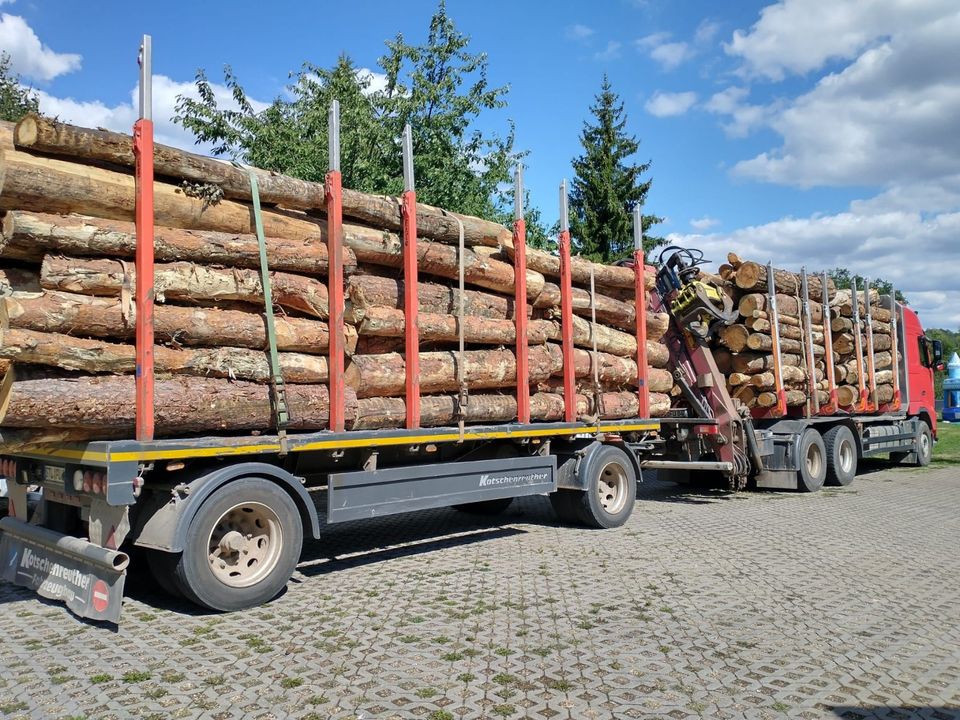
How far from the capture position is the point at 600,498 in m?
9.79

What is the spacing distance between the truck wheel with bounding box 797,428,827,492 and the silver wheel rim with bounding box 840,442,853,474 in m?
0.56

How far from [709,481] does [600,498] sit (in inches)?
219

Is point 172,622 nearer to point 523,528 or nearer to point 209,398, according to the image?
point 209,398

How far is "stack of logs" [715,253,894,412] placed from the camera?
1322cm

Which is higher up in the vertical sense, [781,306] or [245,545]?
[781,306]

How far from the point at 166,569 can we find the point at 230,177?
3.08 m

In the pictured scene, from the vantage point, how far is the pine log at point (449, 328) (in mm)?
7236

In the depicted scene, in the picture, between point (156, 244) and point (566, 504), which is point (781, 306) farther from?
point (156, 244)

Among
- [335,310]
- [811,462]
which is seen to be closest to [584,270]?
[335,310]

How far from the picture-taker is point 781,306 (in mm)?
13773

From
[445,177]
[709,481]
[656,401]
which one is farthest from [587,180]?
[656,401]

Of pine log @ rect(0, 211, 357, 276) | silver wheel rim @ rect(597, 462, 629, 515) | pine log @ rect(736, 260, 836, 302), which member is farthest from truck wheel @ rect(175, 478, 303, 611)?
pine log @ rect(736, 260, 836, 302)

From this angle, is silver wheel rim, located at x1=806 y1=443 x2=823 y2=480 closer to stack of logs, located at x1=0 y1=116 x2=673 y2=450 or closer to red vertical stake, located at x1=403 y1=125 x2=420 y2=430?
stack of logs, located at x1=0 y1=116 x2=673 y2=450

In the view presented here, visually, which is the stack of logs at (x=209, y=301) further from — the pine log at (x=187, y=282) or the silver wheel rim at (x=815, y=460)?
the silver wheel rim at (x=815, y=460)
